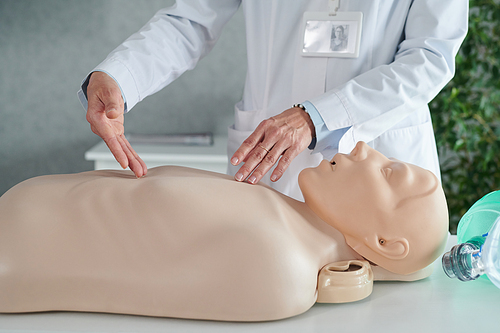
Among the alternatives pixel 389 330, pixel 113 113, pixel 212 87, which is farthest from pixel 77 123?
pixel 389 330

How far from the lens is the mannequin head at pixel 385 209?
27.4 inches

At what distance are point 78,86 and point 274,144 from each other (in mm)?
1852

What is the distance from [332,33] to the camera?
101 cm

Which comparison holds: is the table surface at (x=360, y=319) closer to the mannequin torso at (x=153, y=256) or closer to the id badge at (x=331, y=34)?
the mannequin torso at (x=153, y=256)

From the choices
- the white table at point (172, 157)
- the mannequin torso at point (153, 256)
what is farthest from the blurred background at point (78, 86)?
the mannequin torso at point (153, 256)

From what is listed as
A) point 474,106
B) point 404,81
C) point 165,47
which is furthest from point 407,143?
point 474,106

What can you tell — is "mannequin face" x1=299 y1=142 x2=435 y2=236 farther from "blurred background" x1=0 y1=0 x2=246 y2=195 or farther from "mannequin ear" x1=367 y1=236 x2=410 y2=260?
"blurred background" x1=0 y1=0 x2=246 y2=195

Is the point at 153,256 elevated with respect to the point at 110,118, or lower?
lower

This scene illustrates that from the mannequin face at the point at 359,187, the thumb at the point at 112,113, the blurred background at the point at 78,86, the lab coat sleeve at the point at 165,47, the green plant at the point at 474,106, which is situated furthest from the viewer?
the blurred background at the point at 78,86

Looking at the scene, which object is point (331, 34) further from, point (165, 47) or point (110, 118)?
point (110, 118)

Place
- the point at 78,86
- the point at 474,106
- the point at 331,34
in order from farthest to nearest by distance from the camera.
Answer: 1. the point at 78,86
2. the point at 474,106
3. the point at 331,34

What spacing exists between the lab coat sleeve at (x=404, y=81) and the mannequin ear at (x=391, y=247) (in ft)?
0.91

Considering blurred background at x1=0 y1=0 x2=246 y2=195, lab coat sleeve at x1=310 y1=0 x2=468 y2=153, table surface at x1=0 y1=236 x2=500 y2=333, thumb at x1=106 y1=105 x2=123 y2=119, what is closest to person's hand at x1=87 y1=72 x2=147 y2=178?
thumb at x1=106 y1=105 x2=123 y2=119

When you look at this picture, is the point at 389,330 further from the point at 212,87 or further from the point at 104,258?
the point at 212,87
